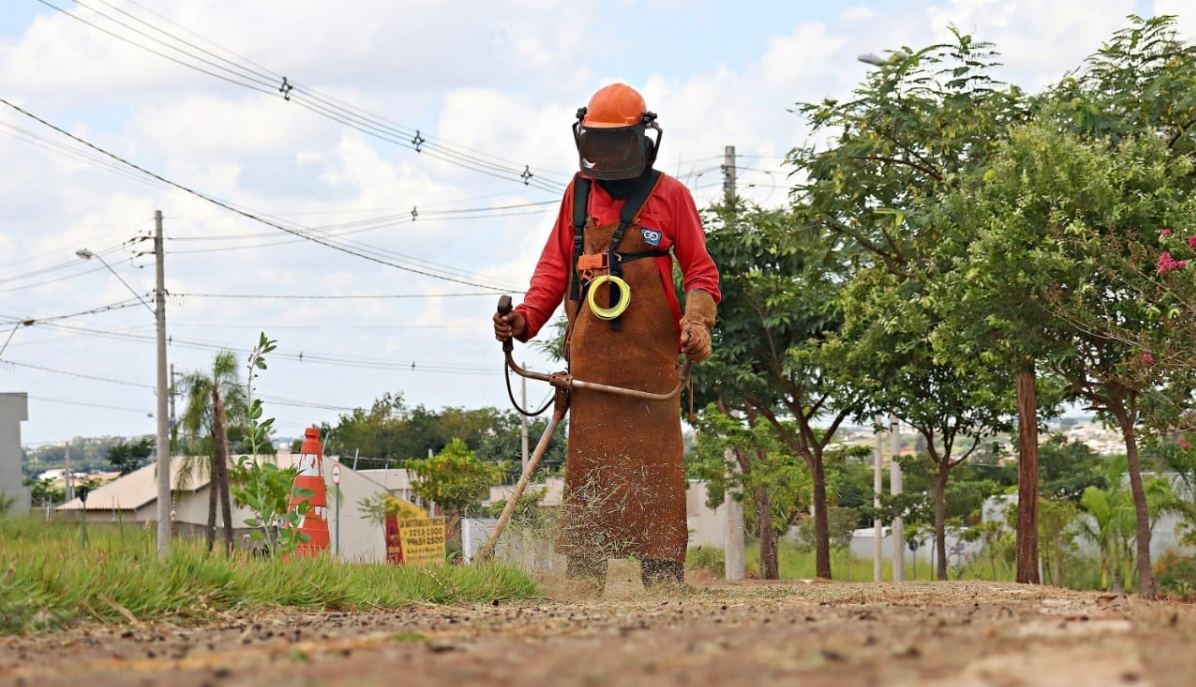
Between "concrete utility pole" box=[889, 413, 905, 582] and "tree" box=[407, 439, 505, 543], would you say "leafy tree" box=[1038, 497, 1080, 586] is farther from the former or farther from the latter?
"tree" box=[407, 439, 505, 543]

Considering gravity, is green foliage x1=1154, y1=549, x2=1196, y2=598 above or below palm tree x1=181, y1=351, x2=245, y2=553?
below

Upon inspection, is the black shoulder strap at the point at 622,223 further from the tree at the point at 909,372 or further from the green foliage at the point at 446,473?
the green foliage at the point at 446,473

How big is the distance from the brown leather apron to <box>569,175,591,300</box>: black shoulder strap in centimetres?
4

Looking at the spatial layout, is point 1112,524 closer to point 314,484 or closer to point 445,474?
point 445,474

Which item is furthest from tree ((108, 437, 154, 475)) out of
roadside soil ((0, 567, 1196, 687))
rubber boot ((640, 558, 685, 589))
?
roadside soil ((0, 567, 1196, 687))

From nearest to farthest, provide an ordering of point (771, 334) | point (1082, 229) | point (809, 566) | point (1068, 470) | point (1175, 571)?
1. point (1082, 229)
2. point (771, 334)
3. point (1175, 571)
4. point (809, 566)
5. point (1068, 470)

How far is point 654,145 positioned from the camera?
9672mm

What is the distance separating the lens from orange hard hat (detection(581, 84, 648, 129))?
9508 mm

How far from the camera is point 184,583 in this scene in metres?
6.59

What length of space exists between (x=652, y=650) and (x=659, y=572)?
533 cm

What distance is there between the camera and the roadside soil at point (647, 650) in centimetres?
349

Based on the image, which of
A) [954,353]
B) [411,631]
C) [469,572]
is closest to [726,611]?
[411,631]

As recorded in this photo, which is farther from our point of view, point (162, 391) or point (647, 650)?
point (162, 391)

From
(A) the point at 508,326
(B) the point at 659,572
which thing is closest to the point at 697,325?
(A) the point at 508,326
